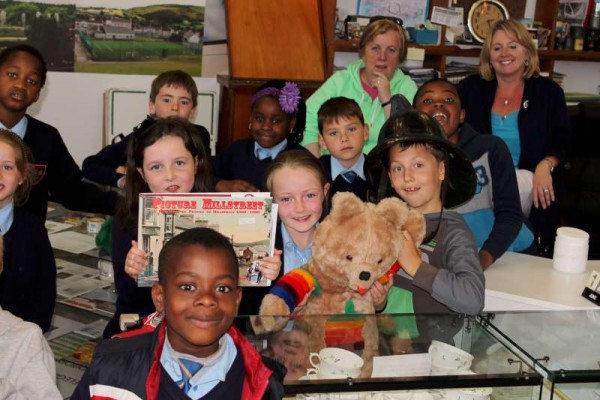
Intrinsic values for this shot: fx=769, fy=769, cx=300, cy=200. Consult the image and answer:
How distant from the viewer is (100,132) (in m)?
5.68

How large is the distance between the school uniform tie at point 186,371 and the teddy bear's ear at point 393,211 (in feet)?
2.51

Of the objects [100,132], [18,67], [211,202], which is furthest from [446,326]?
[100,132]

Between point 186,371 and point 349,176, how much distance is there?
1.67 meters

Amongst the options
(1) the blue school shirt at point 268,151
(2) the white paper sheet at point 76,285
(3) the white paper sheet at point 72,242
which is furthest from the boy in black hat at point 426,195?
(3) the white paper sheet at point 72,242

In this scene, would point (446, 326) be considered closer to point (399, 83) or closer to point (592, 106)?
point (399, 83)

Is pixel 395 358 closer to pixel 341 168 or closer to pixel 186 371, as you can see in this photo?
pixel 186 371

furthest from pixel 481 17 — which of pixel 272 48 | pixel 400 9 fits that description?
pixel 272 48

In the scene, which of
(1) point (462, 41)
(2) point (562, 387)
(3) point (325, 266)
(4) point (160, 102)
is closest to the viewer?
(2) point (562, 387)

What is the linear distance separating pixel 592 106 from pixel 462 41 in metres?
1.42

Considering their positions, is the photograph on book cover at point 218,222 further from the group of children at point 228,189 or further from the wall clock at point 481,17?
the wall clock at point 481,17

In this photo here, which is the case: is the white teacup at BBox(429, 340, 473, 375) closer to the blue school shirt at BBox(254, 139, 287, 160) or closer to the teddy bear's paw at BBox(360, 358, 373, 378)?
the teddy bear's paw at BBox(360, 358, 373, 378)

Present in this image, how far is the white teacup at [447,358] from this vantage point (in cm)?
179

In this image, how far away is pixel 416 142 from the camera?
2.50 meters

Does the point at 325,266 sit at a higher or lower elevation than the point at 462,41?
lower
